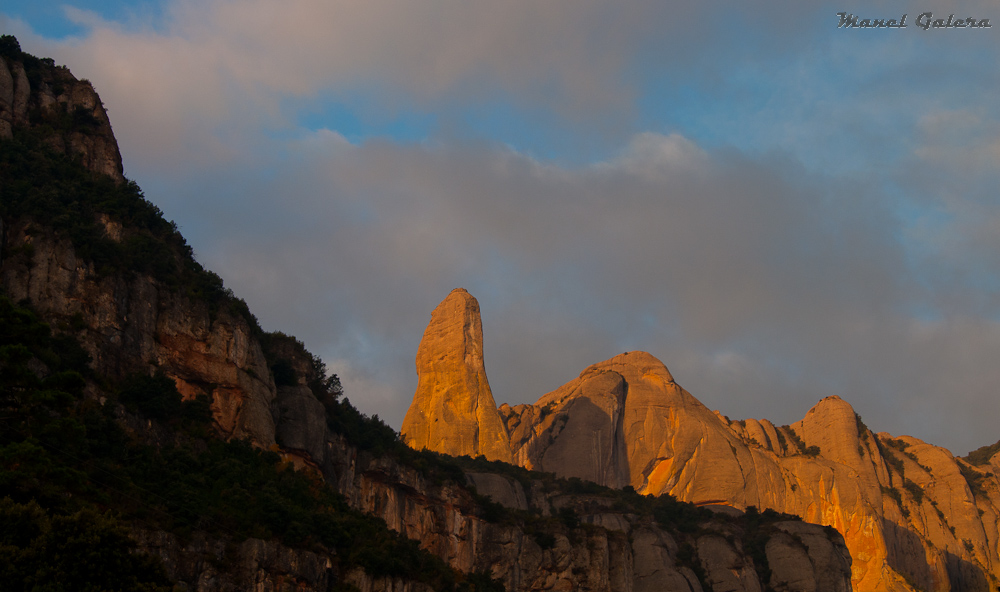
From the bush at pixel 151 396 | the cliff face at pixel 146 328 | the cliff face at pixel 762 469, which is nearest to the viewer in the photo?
the cliff face at pixel 146 328

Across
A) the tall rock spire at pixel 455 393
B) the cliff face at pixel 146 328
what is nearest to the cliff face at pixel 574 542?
the cliff face at pixel 146 328

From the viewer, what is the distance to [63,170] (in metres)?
61.9

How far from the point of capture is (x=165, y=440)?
5344cm

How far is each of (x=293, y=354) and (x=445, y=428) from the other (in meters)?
54.4

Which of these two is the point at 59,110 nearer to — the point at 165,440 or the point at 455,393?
the point at 165,440

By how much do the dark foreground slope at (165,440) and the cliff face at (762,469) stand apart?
4177cm

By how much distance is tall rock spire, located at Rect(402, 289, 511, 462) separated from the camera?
410 feet

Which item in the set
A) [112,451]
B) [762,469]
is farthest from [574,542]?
[762,469]

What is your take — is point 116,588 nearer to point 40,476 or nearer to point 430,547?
point 40,476

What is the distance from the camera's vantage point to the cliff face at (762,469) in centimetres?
13062

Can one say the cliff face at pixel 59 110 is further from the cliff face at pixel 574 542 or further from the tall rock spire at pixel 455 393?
the tall rock spire at pixel 455 393

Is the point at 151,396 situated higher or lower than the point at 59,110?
A: lower

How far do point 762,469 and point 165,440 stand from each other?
9478 cm

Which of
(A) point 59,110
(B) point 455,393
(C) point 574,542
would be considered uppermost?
(B) point 455,393
